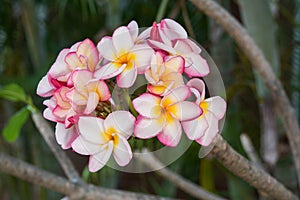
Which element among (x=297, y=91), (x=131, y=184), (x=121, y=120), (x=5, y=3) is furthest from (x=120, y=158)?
(x=131, y=184)

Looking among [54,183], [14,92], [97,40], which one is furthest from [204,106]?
[97,40]

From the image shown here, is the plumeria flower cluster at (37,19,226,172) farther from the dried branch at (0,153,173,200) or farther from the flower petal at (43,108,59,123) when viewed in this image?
the dried branch at (0,153,173,200)

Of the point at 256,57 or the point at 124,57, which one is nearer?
the point at 124,57

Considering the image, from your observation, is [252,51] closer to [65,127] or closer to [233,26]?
[233,26]

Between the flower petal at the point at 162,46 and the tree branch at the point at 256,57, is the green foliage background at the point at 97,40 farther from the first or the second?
the flower petal at the point at 162,46

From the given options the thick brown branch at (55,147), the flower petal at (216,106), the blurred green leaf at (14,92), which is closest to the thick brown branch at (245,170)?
the flower petal at (216,106)

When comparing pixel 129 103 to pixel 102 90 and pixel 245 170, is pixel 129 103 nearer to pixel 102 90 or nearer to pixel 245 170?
pixel 102 90
